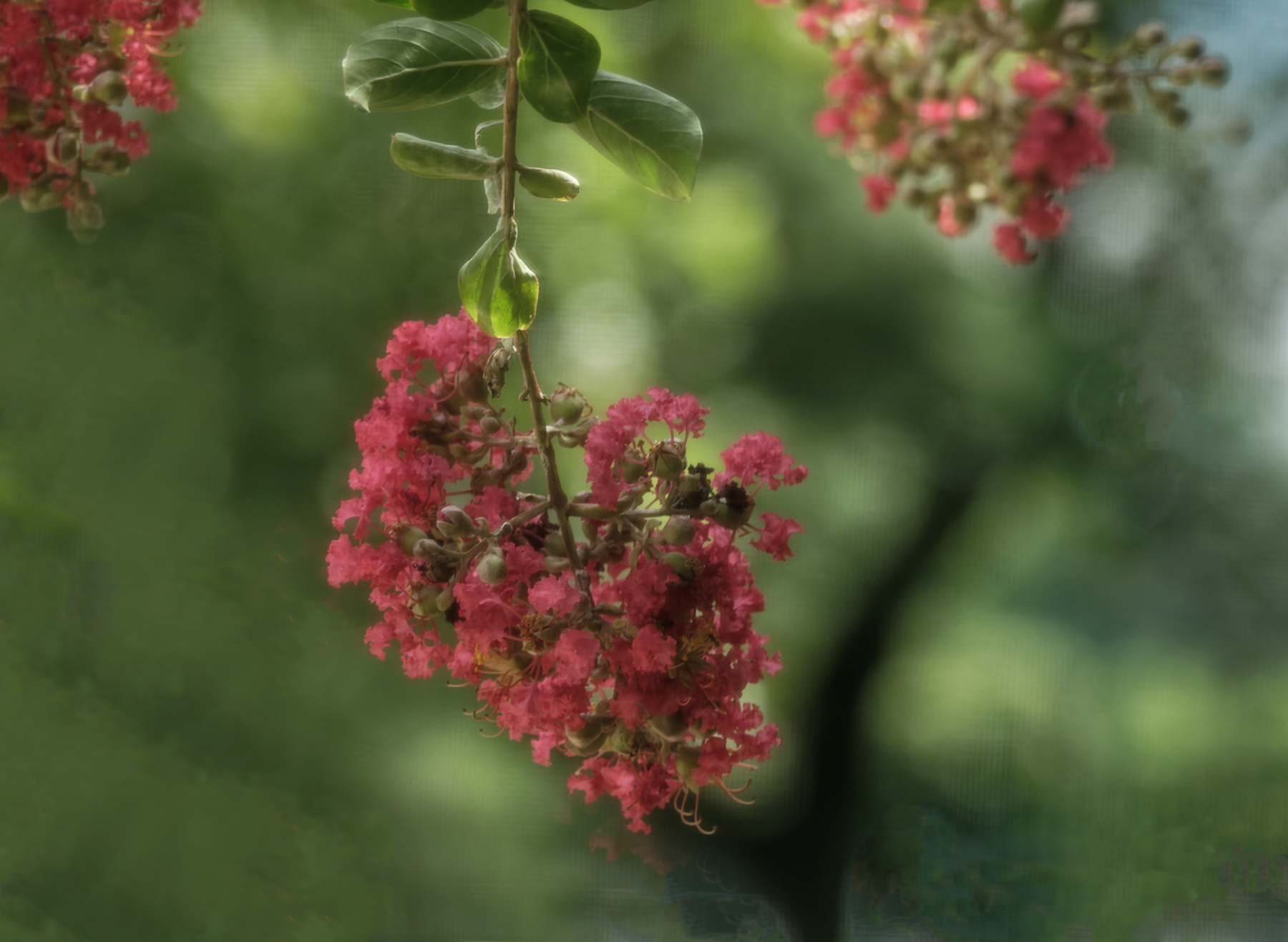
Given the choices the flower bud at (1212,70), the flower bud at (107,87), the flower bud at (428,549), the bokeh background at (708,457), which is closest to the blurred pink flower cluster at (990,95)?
the flower bud at (1212,70)

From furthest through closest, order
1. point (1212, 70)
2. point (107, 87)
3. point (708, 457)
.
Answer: point (708, 457) < point (107, 87) < point (1212, 70)

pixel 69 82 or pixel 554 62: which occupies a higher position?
pixel 554 62

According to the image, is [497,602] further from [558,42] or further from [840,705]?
[840,705]

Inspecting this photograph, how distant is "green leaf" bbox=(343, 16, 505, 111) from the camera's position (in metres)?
0.40

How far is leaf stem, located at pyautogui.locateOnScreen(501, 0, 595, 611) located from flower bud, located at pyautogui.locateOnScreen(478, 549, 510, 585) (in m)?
0.03

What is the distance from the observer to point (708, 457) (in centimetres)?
221

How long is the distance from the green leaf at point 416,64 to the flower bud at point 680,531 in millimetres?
186

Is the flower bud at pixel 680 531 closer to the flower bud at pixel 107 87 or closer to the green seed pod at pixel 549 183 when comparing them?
the green seed pod at pixel 549 183

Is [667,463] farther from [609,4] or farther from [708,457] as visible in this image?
[708,457]

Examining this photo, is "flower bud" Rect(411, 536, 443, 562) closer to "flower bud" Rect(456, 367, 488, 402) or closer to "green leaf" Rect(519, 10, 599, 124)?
"flower bud" Rect(456, 367, 488, 402)

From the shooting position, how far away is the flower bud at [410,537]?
45cm

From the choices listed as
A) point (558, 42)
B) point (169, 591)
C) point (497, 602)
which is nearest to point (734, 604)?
point (497, 602)

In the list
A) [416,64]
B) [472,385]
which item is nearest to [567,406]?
[472,385]

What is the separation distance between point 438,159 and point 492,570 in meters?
0.16
